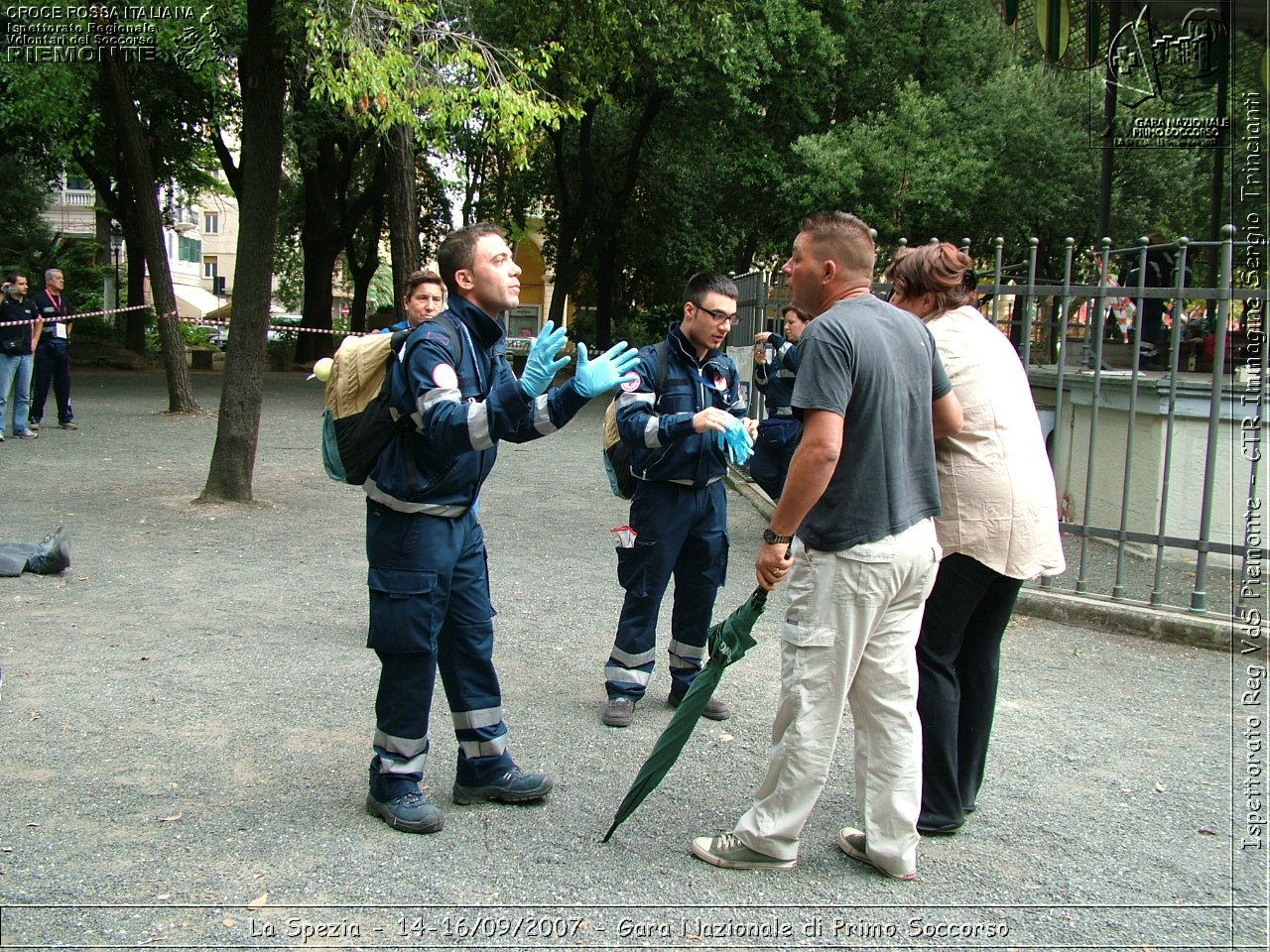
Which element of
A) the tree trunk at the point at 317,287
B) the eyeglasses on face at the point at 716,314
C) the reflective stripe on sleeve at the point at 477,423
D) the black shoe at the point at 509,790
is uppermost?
the tree trunk at the point at 317,287

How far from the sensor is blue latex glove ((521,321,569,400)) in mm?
3364

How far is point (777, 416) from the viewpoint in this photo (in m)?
7.22

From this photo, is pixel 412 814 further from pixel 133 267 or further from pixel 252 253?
pixel 133 267

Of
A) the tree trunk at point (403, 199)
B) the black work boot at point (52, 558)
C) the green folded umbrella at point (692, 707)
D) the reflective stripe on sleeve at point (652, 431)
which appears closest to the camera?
the green folded umbrella at point (692, 707)

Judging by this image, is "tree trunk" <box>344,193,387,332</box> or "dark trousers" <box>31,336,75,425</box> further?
"tree trunk" <box>344,193,387,332</box>

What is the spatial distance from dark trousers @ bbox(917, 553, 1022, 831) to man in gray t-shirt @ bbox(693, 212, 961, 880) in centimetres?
32

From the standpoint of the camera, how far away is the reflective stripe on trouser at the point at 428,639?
140 inches

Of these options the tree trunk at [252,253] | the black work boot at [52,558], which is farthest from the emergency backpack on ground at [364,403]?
the tree trunk at [252,253]

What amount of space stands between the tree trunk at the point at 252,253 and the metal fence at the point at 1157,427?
14.8 feet

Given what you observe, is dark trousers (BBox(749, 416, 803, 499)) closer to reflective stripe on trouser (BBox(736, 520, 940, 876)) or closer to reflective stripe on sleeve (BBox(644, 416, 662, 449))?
reflective stripe on sleeve (BBox(644, 416, 662, 449))

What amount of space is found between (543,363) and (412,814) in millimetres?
1514

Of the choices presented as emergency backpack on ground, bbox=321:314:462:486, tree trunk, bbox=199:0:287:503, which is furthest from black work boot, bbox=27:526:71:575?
emergency backpack on ground, bbox=321:314:462:486

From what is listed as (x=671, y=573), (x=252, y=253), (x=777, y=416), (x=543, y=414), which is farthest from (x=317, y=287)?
(x=543, y=414)

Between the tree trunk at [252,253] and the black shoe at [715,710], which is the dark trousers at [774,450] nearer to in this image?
the black shoe at [715,710]
